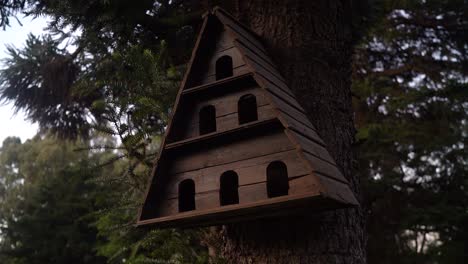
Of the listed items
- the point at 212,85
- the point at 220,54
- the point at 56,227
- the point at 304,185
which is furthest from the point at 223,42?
the point at 56,227

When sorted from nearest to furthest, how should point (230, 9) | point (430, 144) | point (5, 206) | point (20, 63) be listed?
1. point (230, 9)
2. point (20, 63)
3. point (430, 144)
4. point (5, 206)

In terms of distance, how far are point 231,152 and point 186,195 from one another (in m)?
0.33

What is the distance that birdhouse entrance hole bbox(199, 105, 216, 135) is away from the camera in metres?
2.07

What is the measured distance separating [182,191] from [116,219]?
2.55 metres

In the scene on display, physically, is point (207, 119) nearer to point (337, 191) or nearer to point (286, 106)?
point (286, 106)

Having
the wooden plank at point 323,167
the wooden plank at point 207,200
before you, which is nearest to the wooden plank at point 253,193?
the wooden plank at point 207,200

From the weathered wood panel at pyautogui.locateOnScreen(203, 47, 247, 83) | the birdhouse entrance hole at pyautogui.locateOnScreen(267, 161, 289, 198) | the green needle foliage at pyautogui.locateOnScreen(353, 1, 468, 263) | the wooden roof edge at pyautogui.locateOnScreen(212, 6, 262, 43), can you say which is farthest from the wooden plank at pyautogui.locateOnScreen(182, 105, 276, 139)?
the green needle foliage at pyautogui.locateOnScreen(353, 1, 468, 263)

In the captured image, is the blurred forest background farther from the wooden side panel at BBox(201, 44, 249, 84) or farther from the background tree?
the wooden side panel at BBox(201, 44, 249, 84)

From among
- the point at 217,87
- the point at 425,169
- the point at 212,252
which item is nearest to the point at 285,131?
the point at 217,87

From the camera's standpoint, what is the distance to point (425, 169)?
7.34 m

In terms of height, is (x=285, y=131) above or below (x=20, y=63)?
below

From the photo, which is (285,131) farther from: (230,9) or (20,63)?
(20,63)

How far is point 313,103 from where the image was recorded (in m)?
2.20

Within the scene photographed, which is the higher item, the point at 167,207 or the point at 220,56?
the point at 220,56
